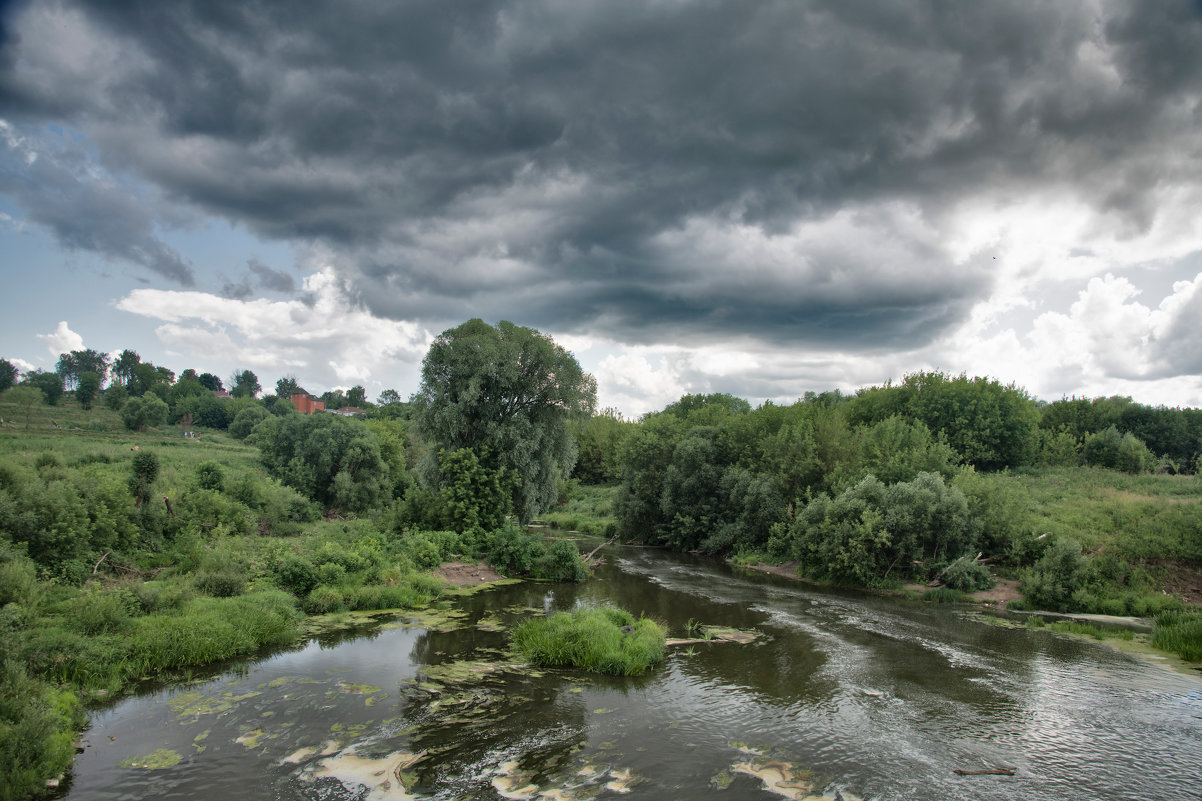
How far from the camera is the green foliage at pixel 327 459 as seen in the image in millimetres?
43031

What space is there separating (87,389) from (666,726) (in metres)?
116

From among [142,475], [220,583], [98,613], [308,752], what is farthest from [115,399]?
[308,752]

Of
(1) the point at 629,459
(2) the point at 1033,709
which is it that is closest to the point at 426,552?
(2) the point at 1033,709

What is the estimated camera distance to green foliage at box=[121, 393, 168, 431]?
71938 mm

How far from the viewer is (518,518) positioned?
113ft

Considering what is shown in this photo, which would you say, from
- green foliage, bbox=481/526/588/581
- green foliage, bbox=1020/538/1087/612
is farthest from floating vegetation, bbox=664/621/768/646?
green foliage, bbox=1020/538/1087/612

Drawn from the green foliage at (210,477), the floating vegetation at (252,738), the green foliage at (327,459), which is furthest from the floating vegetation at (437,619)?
the green foliage at (327,459)

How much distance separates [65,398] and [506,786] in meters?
109

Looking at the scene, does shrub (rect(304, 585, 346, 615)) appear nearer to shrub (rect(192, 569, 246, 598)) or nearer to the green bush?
shrub (rect(192, 569, 246, 598))

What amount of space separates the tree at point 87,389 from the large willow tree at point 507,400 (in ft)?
272

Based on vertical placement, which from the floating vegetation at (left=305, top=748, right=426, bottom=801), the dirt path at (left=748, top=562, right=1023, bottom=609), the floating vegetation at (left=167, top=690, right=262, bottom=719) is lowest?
the floating vegetation at (left=167, top=690, right=262, bottom=719)

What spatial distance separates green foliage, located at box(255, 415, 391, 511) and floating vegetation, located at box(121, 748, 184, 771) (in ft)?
113

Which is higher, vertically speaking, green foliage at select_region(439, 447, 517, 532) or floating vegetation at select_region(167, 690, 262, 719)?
green foliage at select_region(439, 447, 517, 532)

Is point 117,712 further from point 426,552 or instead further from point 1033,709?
point 1033,709
